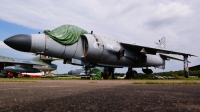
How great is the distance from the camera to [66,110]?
1.88 meters

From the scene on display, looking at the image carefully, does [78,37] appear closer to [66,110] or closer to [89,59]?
[89,59]

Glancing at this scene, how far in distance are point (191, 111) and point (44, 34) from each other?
11204 millimetres

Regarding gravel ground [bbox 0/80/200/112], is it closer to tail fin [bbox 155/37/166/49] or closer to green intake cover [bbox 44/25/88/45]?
green intake cover [bbox 44/25/88/45]

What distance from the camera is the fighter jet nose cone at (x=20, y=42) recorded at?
11005mm

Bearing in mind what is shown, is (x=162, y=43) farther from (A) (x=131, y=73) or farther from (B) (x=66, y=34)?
(B) (x=66, y=34)

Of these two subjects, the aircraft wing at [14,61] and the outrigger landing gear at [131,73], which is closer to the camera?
the outrigger landing gear at [131,73]

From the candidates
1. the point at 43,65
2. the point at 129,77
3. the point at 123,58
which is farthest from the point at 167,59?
the point at 43,65

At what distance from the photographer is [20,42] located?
10984 millimetres

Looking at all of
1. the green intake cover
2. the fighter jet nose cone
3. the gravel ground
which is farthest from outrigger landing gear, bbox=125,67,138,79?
the gravel ground

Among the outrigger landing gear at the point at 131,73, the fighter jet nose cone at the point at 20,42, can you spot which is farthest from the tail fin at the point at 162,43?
the fighter jet nose cone at the point at 20,42

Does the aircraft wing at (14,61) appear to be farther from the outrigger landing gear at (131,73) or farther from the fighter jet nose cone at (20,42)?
the fighter jet nose cone at (20,42)

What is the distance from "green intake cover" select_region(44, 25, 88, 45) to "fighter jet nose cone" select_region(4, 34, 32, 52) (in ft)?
4.73

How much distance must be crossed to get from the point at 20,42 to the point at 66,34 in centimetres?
295

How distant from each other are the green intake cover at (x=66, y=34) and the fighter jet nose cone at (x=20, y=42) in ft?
4.73
